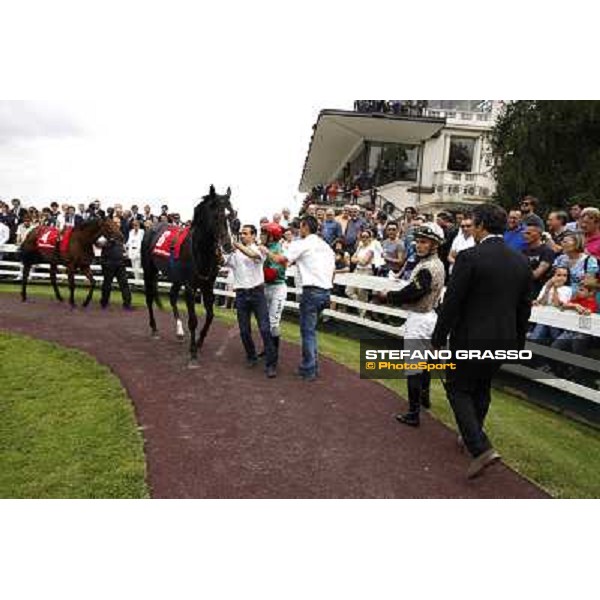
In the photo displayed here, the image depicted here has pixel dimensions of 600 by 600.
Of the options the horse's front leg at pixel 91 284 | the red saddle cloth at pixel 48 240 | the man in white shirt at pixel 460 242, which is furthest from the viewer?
the red saddle cloth at pixel 48 240

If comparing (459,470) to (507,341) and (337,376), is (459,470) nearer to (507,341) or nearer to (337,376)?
(507,341)

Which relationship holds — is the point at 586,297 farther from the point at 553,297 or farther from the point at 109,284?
the point at 109,284

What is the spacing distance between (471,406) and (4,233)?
14.7 meters

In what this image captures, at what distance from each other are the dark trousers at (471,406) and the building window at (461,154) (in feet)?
72.1

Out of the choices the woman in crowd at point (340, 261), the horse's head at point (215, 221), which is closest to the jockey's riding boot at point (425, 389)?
the horse's head at point (215, 221)

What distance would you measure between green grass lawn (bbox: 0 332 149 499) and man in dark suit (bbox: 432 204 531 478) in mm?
2587

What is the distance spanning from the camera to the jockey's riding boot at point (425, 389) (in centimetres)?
551

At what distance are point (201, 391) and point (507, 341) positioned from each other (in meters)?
3.38

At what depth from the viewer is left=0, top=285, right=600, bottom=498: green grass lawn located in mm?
4383

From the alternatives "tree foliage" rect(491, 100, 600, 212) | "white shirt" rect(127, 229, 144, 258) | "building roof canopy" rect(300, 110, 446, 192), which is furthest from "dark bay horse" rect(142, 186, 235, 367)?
"building roof canopy" rect(300, 110, 446, 192)

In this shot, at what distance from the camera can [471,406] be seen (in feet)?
13.6

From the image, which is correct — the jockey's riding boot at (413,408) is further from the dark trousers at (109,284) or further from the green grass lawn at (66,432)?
the dark trousers at (109,284)

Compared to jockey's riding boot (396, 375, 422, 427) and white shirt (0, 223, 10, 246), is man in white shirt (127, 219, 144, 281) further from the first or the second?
jockey's riding boot (396, 375, 422, 427)

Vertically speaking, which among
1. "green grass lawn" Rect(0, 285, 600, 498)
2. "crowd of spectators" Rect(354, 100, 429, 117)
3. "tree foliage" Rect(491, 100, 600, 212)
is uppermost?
"crowd of spectators" Rect(354, 100, 429, 117)
